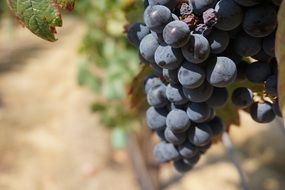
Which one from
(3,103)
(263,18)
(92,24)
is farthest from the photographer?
(3,103)

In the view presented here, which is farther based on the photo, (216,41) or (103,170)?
(103,170)

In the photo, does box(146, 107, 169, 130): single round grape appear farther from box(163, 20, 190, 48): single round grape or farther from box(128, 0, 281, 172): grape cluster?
box(163, 20, 190, 48): single round grape

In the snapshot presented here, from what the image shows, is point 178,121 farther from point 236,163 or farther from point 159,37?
point 236,163

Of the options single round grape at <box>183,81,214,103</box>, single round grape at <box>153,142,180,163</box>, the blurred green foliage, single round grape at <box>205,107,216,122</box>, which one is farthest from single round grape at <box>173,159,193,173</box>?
Result: the blurred green foliage

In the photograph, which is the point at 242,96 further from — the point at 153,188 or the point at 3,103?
the point at 3,103

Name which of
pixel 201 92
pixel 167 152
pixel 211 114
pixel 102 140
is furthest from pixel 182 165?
pixel 102 140

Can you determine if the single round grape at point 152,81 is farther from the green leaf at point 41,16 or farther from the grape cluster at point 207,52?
the green leaf at point 41,16

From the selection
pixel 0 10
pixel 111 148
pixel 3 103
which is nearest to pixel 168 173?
pixel 111 148
